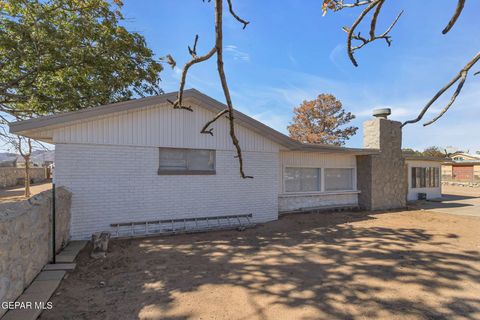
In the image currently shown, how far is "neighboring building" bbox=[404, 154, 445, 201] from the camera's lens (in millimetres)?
16531

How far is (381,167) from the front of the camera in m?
12.9

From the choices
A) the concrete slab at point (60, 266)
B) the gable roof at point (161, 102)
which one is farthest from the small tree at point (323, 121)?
the concrete slab at point (60, 266)

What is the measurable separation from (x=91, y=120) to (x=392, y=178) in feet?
45.2

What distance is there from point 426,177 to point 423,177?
389 millimetres

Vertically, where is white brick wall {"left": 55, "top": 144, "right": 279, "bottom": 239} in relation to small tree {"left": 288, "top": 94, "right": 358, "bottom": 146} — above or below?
below

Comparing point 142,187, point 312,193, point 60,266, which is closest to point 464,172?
point 312,193

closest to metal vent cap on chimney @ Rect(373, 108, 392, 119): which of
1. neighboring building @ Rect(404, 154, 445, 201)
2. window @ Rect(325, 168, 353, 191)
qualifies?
window @ Rect(325, 168, 353, 191)

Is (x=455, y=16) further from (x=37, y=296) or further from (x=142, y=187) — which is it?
(x=142, y=187)

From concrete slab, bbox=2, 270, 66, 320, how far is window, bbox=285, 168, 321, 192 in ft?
28.2

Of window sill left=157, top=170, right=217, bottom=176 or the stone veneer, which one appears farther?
window sill left=157, top=170, right=217, bottom=176

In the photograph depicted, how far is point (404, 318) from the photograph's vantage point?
10.9 feet

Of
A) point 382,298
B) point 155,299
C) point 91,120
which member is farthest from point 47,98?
point 382,298

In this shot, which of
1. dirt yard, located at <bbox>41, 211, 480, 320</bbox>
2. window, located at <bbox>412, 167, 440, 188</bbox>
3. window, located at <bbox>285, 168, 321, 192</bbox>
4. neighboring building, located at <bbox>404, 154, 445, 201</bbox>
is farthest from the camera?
window, located at <bbox>412, 167, 440, 188</bbox>

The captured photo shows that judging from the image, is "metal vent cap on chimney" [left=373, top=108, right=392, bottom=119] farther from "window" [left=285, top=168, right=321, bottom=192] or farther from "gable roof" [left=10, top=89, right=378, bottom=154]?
"window" [left=285, top=168, right=321, bottom=192]
